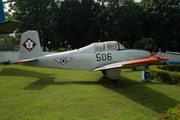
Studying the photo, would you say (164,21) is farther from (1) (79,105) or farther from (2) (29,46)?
(1) (79,105)

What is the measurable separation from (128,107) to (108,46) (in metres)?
4.55

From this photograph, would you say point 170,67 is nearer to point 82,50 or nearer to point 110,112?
point 82,50

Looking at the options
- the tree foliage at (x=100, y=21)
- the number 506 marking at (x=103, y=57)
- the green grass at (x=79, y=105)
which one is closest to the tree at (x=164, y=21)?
the tree foliage at (x=100, y=21)

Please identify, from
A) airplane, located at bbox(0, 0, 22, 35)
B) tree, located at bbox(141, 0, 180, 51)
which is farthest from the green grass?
tree, located at bbox(141, 0, 180, 51)

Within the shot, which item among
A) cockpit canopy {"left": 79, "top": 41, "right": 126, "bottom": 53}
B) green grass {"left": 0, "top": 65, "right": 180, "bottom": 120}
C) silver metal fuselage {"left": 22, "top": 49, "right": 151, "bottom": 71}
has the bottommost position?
green grass {"left": 0, "top": 65, "right": 180, "bottom": 120}

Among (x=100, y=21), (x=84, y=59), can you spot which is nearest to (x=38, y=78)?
(x=84, y=59)

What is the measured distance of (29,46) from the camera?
882cm

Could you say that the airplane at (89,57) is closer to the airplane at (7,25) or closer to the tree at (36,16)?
→ the airplane at (7,25)

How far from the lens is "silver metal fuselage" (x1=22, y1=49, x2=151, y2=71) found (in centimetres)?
833

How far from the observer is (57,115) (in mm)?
4047

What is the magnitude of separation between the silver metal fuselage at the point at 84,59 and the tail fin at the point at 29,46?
600mm

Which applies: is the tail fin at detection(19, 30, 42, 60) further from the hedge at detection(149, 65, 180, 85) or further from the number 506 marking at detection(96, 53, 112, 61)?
the hedge at detection(149, 65, 180, 85)

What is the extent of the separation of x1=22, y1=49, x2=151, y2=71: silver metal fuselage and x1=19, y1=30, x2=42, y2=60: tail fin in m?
0.60

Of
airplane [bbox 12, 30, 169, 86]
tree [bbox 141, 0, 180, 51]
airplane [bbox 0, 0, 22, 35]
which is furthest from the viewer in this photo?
tree [bbox 141, 0, 180, 51]
